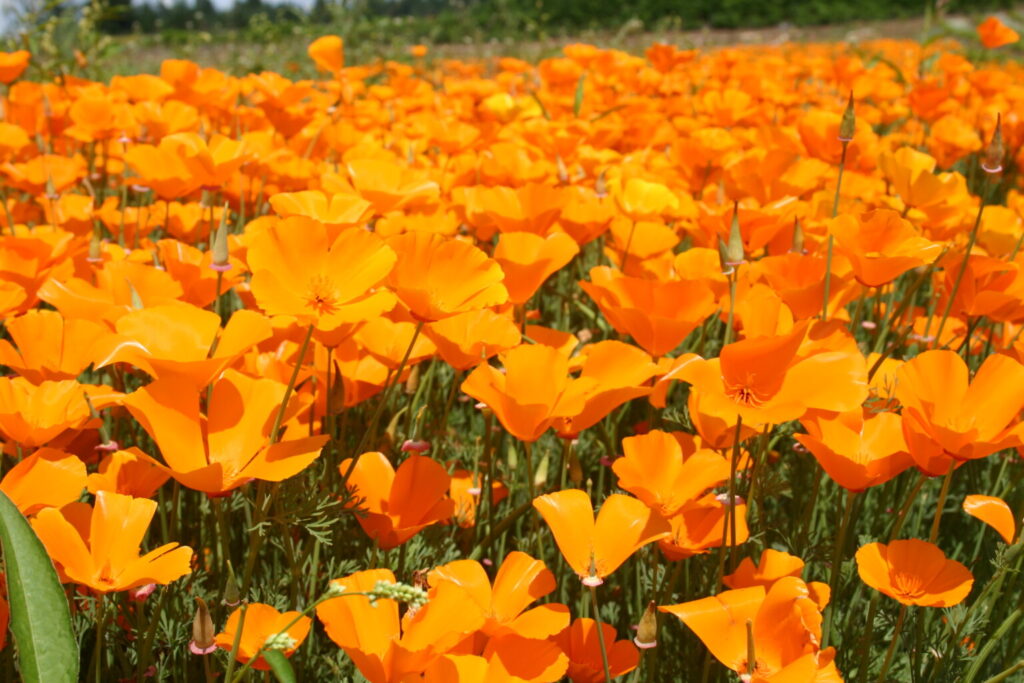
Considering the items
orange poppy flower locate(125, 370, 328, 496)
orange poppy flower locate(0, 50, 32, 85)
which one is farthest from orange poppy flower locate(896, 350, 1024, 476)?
orange poppy flower locate(0, 50, 32, 85)

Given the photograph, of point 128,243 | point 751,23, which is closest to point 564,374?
point 128,243

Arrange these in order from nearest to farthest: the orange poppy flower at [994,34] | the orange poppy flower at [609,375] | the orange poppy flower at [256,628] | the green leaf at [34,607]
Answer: the green leaf at [34,607]
the orange poppy flower at [256,628]
the orange poppy flower at [609,375]
the orange poppy flower at [994,34]

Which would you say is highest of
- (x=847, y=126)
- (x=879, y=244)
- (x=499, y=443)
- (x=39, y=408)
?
(x=847, y=126)

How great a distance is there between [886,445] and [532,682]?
563 mm

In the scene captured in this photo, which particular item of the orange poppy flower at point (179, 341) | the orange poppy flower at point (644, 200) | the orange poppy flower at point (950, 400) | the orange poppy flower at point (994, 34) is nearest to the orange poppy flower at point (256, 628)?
the orange poppy flower at point (179, 341)

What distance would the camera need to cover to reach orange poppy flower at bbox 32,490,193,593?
A: 0.93 metres

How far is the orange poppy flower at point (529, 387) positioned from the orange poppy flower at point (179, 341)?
26 cm

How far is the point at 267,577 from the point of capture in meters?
1.40

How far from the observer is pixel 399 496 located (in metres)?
1.23

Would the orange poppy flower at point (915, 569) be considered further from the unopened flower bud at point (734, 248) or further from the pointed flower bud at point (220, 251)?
the pointed flower bud at point (220, 251)

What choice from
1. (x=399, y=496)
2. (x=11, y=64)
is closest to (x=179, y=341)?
(x=399, y=496)

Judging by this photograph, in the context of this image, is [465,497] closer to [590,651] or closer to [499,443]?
[499,443]

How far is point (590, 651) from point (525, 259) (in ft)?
1.95

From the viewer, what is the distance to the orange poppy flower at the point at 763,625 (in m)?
1.00
